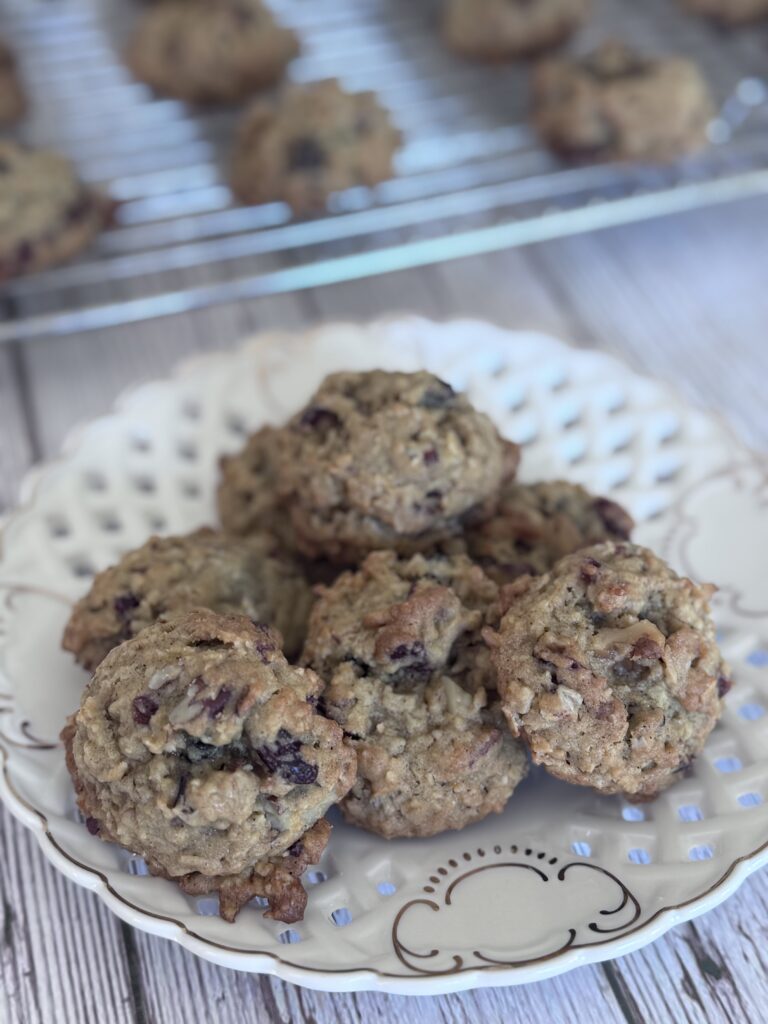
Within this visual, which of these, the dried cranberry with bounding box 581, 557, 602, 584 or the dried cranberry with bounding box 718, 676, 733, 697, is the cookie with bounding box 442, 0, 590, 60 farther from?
the dried cranberry with bounding box 718, 676, 733, 697

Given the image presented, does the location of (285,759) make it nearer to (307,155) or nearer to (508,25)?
(307,155)

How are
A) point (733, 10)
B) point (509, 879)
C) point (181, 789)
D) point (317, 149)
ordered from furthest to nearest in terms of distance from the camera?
point (733, 10), point (317, 149), point (509, 879), point (181, 789)

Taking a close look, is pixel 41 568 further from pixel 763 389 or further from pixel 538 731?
pixel 763 389

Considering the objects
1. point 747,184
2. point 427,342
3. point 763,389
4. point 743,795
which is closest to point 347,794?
point 743,795

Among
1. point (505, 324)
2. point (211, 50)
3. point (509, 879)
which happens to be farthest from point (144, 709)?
point (211, 50)

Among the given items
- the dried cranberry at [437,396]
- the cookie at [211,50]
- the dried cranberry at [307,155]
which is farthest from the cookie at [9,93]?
the dried cranberry at [437,396]

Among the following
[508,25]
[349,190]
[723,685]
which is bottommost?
[723,685]

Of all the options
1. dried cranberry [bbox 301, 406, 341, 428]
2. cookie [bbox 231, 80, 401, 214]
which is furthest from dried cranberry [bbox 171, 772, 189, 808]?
cookie [bbox 231, 80, 401, 214]
